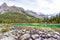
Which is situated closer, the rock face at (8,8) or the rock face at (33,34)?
the rock face at (33,34)

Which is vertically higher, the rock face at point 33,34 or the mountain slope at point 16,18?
the mountain slope at point 16,18

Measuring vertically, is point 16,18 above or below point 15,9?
below

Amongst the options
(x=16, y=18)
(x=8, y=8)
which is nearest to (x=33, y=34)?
(x=16, y=18)

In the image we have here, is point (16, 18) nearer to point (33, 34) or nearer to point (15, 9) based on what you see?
point (15, 9)

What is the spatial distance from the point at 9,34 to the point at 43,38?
2.63 ft

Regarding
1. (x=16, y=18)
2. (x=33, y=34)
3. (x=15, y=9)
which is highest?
(x=15, y=9)

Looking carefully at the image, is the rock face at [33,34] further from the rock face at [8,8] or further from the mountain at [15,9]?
the rock face at [8,8]

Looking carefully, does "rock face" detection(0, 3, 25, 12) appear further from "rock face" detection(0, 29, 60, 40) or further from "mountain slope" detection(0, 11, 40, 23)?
"rock face" detection(0, 29, 60, 40)

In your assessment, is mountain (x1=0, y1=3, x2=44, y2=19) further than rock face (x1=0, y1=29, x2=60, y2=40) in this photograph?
Yes

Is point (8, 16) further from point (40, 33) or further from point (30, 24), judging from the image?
point (40, 33)

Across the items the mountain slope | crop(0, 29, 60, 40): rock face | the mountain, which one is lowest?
crop(0, 29, 60, 40): rock face

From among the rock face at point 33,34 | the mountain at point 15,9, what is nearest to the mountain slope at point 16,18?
the mountain at point 15,9

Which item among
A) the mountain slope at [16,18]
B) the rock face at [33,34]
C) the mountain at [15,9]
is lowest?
the rock face at [33,34]

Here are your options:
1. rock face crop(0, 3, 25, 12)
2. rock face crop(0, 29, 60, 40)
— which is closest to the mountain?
rock face crop(0, 3, 25, 12)
